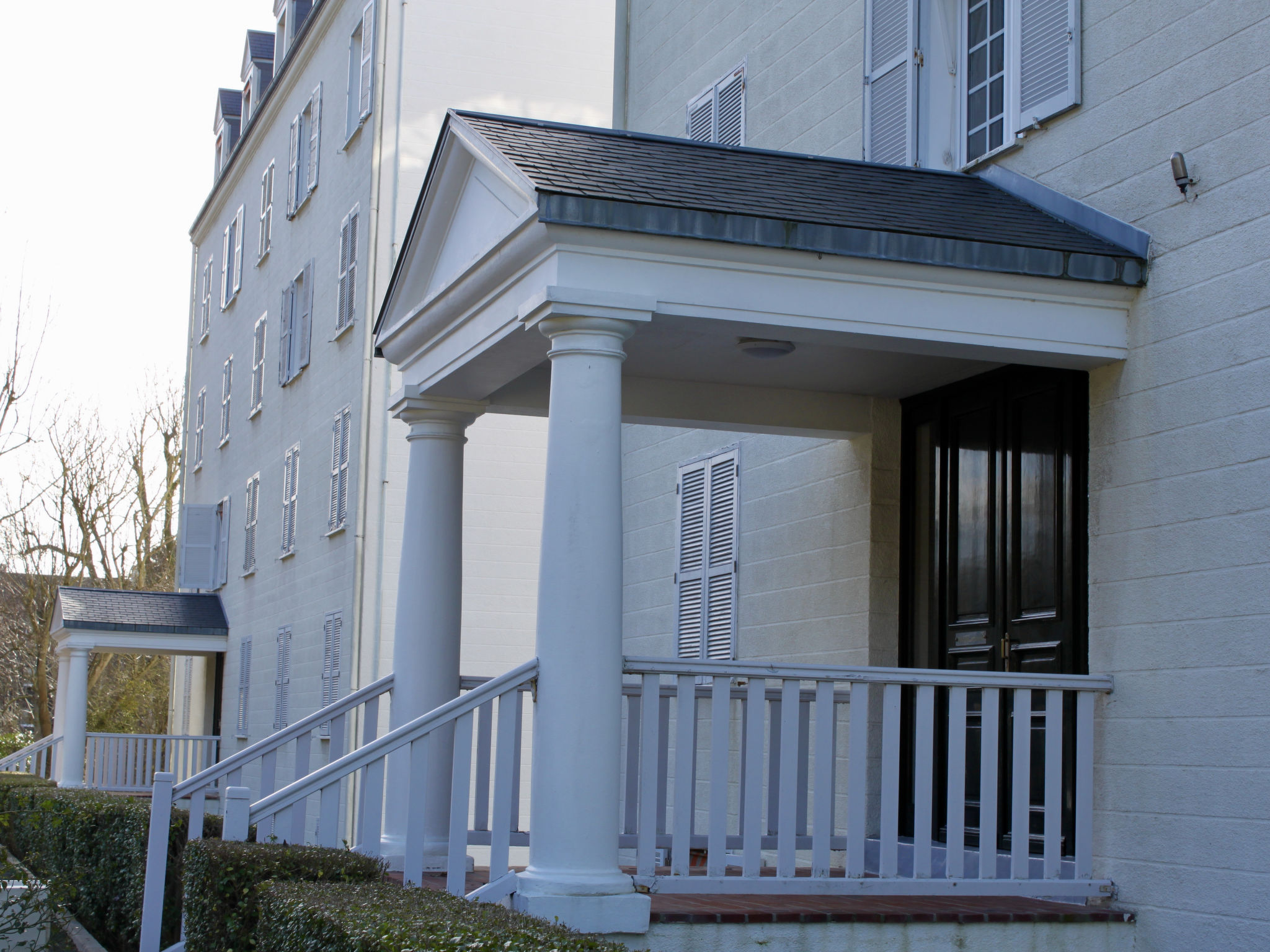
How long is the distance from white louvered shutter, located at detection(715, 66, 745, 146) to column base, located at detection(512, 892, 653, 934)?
6513mm

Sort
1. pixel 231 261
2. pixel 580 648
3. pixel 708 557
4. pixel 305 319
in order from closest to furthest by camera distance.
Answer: pixel 580 648 < pixel 708 557 < pixel 305 319 < pixel 231 261

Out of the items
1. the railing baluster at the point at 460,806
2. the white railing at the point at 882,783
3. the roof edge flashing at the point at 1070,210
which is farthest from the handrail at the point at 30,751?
the roof edge flashing at the point at 1070,210

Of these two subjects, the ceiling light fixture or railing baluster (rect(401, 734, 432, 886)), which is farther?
the ceiling light fixture

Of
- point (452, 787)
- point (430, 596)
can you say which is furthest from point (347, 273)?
point (452, 787)

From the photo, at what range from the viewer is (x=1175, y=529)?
6.62 metres

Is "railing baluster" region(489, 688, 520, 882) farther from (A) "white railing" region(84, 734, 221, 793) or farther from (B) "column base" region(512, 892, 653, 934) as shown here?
Result: (A) "white railing" region(84, 734, 221, 793)

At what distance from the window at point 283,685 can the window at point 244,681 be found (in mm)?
2085

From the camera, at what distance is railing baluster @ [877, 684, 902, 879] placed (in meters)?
6.61

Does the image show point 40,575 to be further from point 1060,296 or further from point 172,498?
point 1060,296

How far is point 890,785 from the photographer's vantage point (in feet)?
21.9

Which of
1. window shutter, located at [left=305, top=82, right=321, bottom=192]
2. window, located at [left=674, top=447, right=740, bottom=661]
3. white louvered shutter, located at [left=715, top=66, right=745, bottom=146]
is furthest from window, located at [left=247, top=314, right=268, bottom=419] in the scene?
window, located at [left=674, top=447, right=740, bottom=661]

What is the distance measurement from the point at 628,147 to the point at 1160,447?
2.88m

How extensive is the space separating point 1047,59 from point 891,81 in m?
1.55

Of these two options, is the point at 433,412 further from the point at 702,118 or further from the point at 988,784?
the point at 702,118
